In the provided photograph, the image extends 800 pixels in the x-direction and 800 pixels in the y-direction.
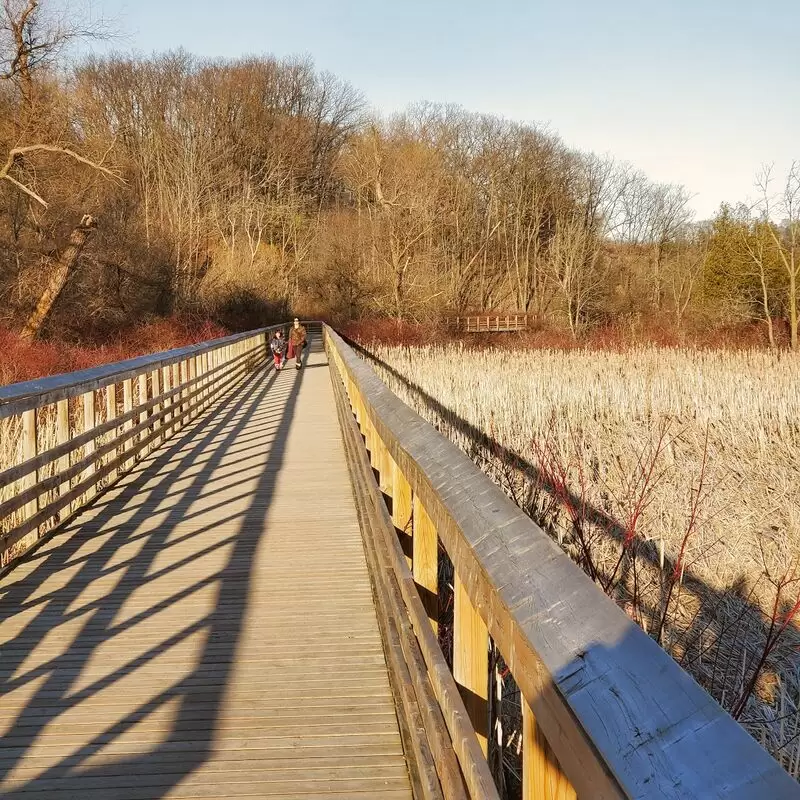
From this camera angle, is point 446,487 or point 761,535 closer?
point 446,487

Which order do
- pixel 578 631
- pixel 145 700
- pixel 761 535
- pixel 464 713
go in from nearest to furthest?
1. pixel 578 631
2. pixel 464 713
3. pixel 145 700
4. pixel 761 535

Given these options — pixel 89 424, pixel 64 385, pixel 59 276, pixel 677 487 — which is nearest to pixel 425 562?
pixel 64 385

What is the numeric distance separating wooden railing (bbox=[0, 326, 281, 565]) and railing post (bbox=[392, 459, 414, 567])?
2412 millimetres

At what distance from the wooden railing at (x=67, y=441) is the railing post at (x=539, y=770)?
4.21m

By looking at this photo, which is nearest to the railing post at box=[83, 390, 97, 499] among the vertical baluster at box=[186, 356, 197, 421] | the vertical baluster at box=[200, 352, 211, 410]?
the vertical baluster at box=[186, 356, 197, 421]

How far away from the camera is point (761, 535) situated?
22.7ft

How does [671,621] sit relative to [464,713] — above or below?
below

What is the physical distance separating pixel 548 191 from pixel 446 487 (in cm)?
5410

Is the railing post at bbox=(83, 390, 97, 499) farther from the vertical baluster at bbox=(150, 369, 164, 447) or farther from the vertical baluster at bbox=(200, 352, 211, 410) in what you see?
the vertical baluster at bbox=(200, 352, 211, 410)

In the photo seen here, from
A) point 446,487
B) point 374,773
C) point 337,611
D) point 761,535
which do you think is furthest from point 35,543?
point 761,535

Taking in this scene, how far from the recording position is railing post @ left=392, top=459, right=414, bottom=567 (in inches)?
146

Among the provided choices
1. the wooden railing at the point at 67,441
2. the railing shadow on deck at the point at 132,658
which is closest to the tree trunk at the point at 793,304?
the wooden railing at the point at 67,441

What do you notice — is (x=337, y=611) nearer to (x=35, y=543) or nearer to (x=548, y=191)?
(x=35, y=543)

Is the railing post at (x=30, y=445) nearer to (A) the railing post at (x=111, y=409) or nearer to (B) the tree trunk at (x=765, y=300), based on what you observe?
(A) the railing post at (x=111, y=409)
